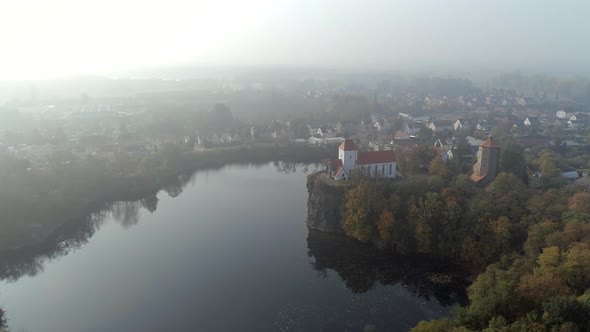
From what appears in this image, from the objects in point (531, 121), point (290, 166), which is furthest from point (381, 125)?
point (531, 121)

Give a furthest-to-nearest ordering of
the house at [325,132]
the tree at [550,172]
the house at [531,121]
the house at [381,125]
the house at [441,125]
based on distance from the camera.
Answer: the house at [531,121] → the house at [381,125] → the house at [441,125] → the house at [325,132] → the tree at [550,172]

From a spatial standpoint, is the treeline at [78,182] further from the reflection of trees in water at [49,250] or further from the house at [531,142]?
the house at [531,142]

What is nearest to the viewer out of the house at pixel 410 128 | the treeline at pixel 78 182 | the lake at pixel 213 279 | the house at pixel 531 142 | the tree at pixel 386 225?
the lake at pixel 213 279

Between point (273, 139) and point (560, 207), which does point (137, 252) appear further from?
point (273, 139)

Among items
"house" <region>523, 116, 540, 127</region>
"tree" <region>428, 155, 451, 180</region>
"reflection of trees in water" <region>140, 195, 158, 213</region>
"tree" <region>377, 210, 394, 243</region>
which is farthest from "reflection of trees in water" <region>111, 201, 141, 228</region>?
"house" <region>523, 116, 540, 127</region>

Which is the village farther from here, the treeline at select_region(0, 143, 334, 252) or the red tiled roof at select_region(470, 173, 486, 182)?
the red tiled roof at select_region(470, 173, 486, 182)

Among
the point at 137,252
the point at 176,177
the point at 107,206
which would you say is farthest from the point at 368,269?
the point at 176,177

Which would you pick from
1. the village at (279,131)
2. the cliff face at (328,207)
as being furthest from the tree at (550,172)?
the cliff face at (328,207)
